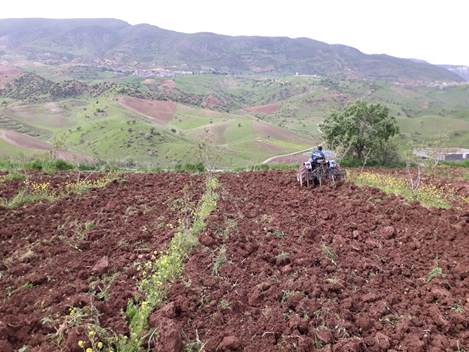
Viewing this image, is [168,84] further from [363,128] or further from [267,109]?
[363,128]

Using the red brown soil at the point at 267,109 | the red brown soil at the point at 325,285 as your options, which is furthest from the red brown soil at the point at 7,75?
the red brown soil at the point at 325,285

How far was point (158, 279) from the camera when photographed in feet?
21.6

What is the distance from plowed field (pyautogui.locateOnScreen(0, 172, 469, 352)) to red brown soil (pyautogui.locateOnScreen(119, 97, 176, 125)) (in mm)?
70991

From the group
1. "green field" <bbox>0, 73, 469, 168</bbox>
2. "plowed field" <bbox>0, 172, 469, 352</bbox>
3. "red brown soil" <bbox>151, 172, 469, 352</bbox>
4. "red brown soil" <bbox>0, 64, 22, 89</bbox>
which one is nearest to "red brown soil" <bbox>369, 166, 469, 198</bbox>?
"green field" <bbox>0, 73, 469, 168</bbox>

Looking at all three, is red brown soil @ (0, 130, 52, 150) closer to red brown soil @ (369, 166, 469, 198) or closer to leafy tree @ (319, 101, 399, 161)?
leafy tree @ (319, 101, 399, 161)

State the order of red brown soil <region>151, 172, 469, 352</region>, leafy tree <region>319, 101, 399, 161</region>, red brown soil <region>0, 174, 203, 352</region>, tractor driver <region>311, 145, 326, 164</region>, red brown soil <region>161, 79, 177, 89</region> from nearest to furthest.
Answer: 1. red brown soil <region>151, 172, 469, 352</region>
2. red brown soil <region>0, 174, 203, 352</region>
3. tractor driver <region>311, 145, 326, 164</region>
4. leafy tree <region>319, 101, 399, 161</region>
5. red brown soil <region>161, 79, 177, 89</region>

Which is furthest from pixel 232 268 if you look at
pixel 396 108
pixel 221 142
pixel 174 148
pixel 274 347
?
pixel 396 108

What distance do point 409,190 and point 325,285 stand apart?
8.28 metres

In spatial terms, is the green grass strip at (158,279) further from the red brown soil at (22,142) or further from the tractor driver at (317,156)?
the red brown soil at (22,142)

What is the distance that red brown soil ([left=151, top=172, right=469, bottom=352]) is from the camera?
5.33 m

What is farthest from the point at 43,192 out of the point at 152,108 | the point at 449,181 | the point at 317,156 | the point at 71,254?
the point at 152,108

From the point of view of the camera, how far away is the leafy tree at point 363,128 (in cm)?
2462

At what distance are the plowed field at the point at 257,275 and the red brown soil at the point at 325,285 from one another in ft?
0.07

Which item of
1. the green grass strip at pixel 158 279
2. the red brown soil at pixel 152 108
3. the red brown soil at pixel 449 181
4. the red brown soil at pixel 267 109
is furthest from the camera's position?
the red brown soil at pixel 267 109
